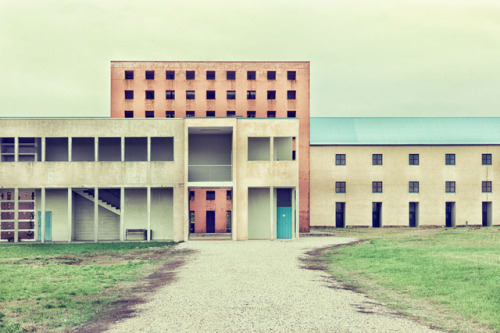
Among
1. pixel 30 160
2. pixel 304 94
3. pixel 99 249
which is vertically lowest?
pixel 99 249

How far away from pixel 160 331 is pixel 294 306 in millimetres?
4568

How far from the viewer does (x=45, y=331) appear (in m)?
13.5

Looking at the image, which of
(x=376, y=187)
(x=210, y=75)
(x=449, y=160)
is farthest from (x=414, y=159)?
(x=210, y=75)

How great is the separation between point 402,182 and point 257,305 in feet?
169

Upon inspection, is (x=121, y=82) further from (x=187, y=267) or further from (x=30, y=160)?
(x=187, y=267)

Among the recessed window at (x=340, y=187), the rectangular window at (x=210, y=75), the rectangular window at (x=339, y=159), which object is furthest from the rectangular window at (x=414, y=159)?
the rectangular window at (x=210, y=75)

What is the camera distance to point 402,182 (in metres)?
64.0

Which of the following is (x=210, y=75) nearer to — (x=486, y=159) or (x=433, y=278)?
(x=486, y=159)

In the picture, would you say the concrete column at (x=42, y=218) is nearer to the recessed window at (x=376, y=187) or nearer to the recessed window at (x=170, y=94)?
the recessed window at (x=170, y=94)

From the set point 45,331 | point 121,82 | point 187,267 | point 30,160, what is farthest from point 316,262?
point 121,82

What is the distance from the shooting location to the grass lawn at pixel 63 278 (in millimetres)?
14992

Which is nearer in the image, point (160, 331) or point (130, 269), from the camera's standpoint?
point (160, 331)

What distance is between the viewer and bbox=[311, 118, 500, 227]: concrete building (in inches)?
2496

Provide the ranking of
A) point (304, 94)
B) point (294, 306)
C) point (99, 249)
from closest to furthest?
point (294, 306) < point (99, 249) < point (304, 94)
